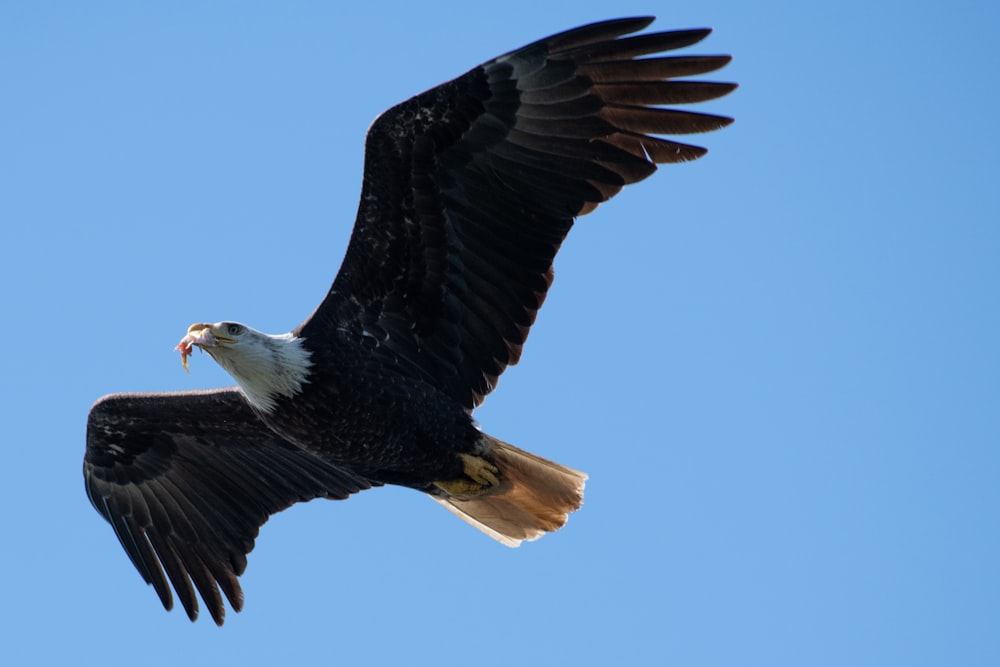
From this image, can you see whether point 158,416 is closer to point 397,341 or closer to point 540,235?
point 397,341

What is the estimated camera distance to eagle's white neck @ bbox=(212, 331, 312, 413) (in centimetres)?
919

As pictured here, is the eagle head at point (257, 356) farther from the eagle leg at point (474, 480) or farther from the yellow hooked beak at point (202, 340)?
the eagle leg at point (474, 480)

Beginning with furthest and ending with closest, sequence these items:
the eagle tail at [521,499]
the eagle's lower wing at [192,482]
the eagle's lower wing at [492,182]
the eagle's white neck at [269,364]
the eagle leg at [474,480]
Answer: the eagle's lower wing at [192,482] → the eagle tail at [521,499] → the eagle leg at [474,480] → the eagle's white neck at [269,364] → the eagle's lower wing at [492,182]

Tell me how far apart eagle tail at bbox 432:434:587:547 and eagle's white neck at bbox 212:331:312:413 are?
1.36 m

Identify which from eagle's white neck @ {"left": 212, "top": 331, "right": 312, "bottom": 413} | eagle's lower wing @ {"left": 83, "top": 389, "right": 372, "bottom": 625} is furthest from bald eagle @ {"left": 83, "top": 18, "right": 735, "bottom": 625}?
eagle's lower wing @ {"left": 83, "top": 389, "right": 372, "bottom": 625}

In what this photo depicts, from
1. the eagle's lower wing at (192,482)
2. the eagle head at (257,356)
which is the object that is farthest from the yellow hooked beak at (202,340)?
the eagle's lower wing at (192,482)

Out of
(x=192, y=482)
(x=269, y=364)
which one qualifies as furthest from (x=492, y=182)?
(x=192, y=482)

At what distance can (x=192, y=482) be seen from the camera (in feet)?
35.3

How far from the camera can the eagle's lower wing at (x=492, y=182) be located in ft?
28.7

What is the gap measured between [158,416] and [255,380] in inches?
63.8

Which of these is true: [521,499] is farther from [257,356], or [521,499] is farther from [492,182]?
[492,182]

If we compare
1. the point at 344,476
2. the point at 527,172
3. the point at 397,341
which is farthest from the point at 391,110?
the point at 344,476

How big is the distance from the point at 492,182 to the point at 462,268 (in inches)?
23.3

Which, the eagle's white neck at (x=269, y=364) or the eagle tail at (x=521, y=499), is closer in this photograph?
the eagle's white neck at (x=269, y=364)
